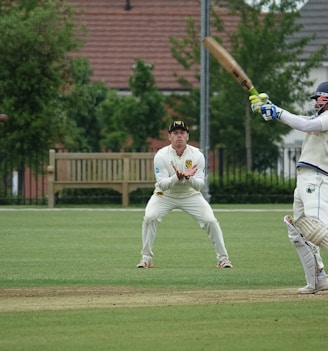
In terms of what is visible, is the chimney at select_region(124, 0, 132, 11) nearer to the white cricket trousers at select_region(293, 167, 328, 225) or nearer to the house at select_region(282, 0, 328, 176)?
the house at select_region(282, 0, 328, 176)

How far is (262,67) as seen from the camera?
38406 millimetres

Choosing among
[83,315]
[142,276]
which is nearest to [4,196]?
[142,276]

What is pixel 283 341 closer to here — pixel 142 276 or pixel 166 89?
pixel 142 276

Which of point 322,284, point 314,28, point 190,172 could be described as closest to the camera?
point 322,284

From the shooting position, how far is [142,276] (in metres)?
14.4

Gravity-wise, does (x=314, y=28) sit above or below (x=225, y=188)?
above

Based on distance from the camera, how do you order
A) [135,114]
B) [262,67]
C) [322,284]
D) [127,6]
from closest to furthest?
[322,284] < [262,67] < [135,114] < [127,6]

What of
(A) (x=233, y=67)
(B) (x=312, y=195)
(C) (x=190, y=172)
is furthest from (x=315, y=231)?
(C) (x=190, y=172)

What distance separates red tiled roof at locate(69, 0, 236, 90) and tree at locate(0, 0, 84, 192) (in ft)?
42.9

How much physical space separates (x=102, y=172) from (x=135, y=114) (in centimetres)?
1071

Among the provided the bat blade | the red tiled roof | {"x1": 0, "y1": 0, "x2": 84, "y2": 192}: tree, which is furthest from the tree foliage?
the bat blade

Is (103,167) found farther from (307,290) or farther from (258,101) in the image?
A: (258,101)

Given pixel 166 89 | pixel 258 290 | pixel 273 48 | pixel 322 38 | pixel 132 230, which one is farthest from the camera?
pixel 322 38

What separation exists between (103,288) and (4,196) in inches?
882
